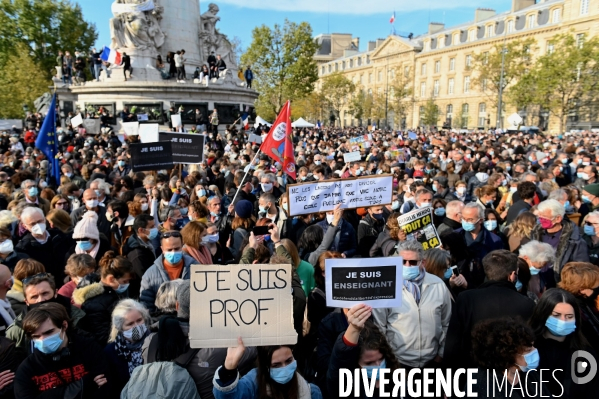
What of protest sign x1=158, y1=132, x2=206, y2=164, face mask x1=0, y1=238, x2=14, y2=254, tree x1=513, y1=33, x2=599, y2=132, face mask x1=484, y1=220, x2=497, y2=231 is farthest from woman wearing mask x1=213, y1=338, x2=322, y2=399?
tree x1=513, y1=33, x2=599, y2=132

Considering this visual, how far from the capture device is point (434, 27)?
8269cm

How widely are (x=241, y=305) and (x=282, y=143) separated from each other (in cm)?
700

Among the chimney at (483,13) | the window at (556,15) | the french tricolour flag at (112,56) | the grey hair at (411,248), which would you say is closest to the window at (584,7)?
the window at (556,15)

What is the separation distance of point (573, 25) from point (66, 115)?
5790cm

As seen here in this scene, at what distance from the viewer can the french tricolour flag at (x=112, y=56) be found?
86.5 feet

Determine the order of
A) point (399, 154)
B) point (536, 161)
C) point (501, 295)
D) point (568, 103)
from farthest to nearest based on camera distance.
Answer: point (568, 103)
point (399, 154)
point (536, 161)
point (501, 295)

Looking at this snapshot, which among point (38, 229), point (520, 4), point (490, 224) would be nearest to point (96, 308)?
point (38, 229)

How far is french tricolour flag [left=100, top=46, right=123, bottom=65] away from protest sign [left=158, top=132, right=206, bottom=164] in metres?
20.0

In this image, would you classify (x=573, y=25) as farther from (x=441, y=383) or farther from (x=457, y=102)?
(x=441, y=383)

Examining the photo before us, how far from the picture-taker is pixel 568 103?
4347 cm

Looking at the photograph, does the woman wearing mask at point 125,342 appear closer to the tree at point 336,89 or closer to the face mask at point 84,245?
the face mask at point 84,245

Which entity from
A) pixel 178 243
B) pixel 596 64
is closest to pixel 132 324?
pixel 178 243

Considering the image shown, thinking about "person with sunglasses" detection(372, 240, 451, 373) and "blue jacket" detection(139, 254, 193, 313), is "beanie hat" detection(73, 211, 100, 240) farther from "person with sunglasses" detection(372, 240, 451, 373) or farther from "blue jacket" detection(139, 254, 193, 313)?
"person with sunglasses" detection(372, 240, 451, 373)

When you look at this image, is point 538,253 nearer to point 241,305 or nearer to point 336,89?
point 241,305
